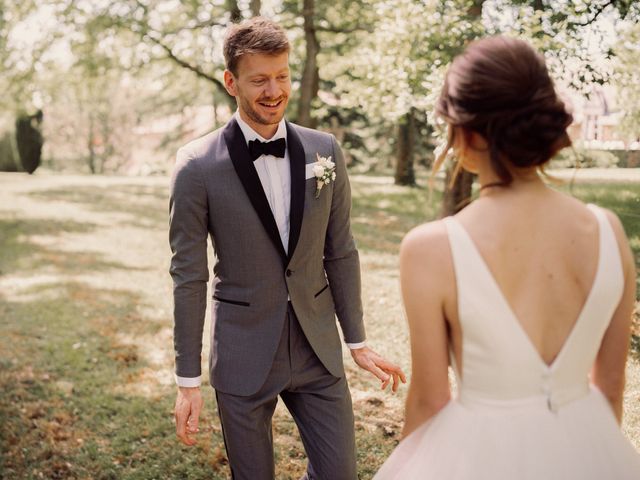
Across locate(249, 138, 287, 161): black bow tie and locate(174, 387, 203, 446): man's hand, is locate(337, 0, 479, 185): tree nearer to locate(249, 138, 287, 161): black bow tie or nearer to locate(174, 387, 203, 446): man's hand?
locate(249, 138, 287, 161): black bow tie

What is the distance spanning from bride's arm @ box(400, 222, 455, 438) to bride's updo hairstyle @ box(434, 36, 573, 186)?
243 mm

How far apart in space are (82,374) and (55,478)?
1936mm

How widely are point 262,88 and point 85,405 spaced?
3.84 meters

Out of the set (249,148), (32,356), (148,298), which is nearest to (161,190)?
(148,298)

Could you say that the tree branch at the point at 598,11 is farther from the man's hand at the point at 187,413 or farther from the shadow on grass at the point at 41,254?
the shadow on grass at the point at 41,254

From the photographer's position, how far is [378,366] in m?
2.98

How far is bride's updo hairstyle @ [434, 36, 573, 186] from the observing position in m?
1.60

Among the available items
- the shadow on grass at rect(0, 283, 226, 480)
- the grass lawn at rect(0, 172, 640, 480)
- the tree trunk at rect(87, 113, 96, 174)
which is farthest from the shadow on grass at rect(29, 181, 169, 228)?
the tree trunk at rect(87, 113, 96, 174)

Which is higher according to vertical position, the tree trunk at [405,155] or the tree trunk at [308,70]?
the tree trunk at [308,70]

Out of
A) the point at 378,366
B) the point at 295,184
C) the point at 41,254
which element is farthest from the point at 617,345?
the point at 41,254

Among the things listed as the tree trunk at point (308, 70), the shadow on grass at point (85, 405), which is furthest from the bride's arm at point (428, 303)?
the tree trunk at point (308, 70)

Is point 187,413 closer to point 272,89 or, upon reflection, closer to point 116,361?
point 272,89

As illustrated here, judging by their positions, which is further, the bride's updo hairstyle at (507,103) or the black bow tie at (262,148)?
the black bow tie at (262,148)

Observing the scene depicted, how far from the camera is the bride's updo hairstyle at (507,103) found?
1602 mm
